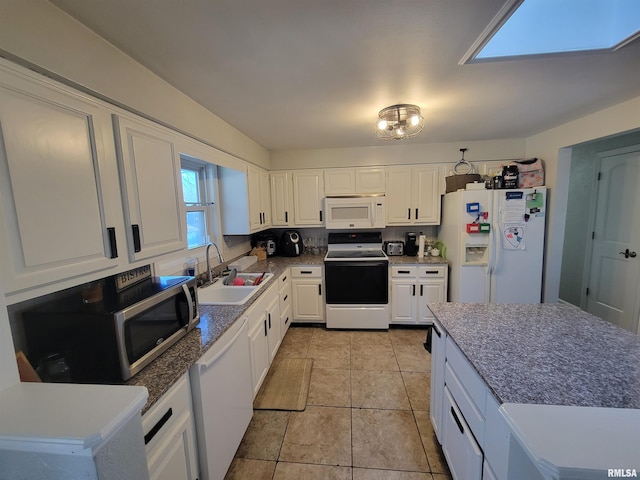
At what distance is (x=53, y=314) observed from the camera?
1.00m

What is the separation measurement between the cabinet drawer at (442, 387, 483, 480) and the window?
7.35ft

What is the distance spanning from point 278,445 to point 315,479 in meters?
0.33

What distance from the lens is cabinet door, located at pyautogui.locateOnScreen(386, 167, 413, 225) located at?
10.9ft

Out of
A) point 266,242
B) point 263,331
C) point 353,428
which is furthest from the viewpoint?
point 266,242

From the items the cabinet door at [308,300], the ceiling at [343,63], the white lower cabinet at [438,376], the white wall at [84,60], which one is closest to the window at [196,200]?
the ceiling at [343,63]

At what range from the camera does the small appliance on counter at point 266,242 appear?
3.52 m

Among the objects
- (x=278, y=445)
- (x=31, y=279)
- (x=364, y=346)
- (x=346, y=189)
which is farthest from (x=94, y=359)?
(x=346, y=189)

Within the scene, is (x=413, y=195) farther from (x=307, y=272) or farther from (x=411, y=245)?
(x=307, y=272)

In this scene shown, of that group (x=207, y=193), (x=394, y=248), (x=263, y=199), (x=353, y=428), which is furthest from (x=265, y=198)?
(x=353, y=428)

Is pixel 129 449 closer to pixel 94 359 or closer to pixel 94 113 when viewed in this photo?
pixel 94 359

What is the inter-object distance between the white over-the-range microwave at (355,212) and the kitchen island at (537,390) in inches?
68.7

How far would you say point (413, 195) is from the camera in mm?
3324

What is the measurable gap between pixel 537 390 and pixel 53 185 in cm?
181

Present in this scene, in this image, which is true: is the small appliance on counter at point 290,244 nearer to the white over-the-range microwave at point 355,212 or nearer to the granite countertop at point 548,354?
the white over-the-range microwave at point 355,212
